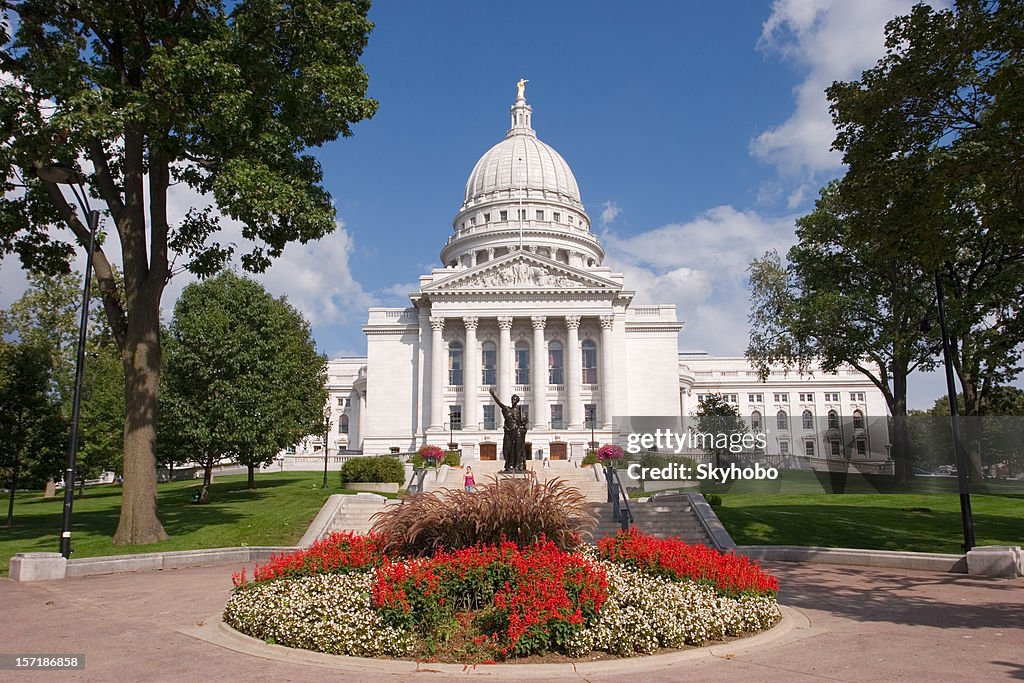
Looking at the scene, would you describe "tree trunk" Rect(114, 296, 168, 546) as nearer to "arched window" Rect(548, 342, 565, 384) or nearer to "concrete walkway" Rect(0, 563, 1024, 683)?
"concrete walkway" Rect(0, 563, 1024, 683)

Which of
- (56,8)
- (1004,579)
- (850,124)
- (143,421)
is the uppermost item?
(56,8)

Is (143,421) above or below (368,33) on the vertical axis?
below

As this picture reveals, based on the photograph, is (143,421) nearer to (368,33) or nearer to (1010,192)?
(368,33)

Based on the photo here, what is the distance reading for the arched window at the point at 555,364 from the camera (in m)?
68.0

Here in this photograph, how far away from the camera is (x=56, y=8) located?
18.9 m

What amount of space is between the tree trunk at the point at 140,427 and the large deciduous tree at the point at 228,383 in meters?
13.7

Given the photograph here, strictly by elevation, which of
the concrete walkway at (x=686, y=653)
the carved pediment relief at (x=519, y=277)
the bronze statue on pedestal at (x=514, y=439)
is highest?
the carved pediment relief at (x=519, y=277)

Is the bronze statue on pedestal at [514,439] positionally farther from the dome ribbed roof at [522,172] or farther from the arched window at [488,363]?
the dome ribbed roof at [522,172]

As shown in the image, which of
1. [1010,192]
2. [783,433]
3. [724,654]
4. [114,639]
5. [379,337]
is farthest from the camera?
[783,433]

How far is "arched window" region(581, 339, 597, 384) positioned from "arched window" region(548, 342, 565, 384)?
2178mm

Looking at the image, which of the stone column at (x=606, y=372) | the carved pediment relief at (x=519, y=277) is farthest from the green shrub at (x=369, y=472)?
the carved pediment relief at (x=519, y=277)

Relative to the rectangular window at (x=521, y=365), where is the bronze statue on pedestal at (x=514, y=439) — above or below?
below

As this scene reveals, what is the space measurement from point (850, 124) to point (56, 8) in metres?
20.6

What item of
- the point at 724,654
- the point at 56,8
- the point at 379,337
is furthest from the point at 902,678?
the point at 379,337
